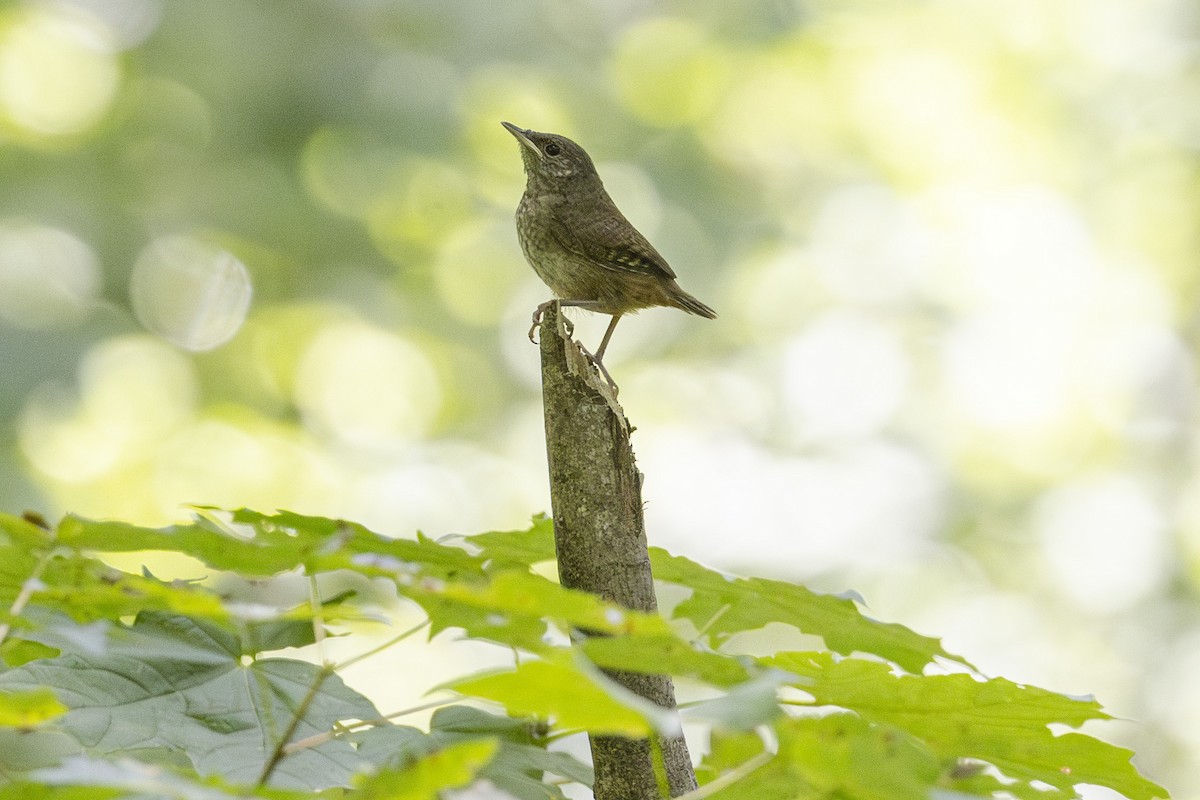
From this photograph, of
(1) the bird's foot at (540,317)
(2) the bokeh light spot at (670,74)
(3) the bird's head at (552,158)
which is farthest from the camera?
(2) the bokeh light spot at (670,74)

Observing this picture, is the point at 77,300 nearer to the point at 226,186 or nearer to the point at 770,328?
the point at 226,186

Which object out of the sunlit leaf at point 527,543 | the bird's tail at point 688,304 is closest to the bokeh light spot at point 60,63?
the bird's tail at point 688,304

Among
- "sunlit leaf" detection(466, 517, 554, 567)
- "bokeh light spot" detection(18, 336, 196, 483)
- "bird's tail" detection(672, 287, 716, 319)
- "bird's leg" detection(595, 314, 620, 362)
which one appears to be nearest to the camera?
"sunlit leaf" detection(466, 517, 554, 567)

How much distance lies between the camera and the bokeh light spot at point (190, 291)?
7.19 metres

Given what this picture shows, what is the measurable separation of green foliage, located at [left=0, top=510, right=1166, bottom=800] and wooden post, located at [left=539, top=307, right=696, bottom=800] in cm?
7

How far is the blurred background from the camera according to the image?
23.5ft

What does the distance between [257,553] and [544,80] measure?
7.71 metres

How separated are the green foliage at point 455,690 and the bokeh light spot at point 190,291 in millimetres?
6450

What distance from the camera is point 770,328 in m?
9.17

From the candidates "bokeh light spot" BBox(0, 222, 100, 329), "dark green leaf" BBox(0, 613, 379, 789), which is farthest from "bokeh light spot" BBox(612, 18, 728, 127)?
"dark green leaf" BBox(0, 613, 379, 789)

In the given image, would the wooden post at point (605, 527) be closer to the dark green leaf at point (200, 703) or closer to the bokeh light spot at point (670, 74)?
the dark green leaf at point (200, 703)

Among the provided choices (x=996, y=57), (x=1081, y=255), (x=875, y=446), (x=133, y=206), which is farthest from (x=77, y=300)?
(x=1081, y=255)

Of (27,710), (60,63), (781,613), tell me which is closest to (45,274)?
(60,63)

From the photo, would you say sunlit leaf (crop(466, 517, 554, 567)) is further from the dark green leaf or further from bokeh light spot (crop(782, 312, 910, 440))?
bokeh light spot (crop(782, 312, 910, 440))
